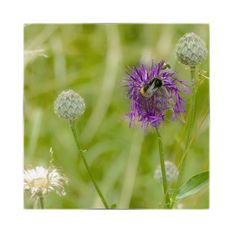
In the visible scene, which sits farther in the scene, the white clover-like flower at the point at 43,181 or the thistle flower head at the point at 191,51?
the white clover-like flower at the point at 43,181

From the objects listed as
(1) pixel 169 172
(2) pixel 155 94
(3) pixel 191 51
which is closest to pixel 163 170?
(1) pixel 169 172

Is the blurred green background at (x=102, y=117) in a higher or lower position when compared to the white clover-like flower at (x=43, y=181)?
higher

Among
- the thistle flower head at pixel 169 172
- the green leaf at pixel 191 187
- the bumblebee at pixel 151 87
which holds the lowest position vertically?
the green leaf at pixel 191 187

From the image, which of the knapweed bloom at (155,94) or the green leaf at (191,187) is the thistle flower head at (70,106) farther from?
the green leaf at (191,187)

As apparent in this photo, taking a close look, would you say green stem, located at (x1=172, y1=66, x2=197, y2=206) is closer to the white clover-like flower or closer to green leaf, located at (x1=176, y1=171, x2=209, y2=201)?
green leaf, located at (x1=176, y1=171, x2=209, y2=201)

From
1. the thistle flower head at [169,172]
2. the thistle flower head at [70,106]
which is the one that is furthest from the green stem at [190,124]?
the thistle flower head at [70,106]

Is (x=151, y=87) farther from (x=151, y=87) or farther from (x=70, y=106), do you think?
(x=70, y=106)
